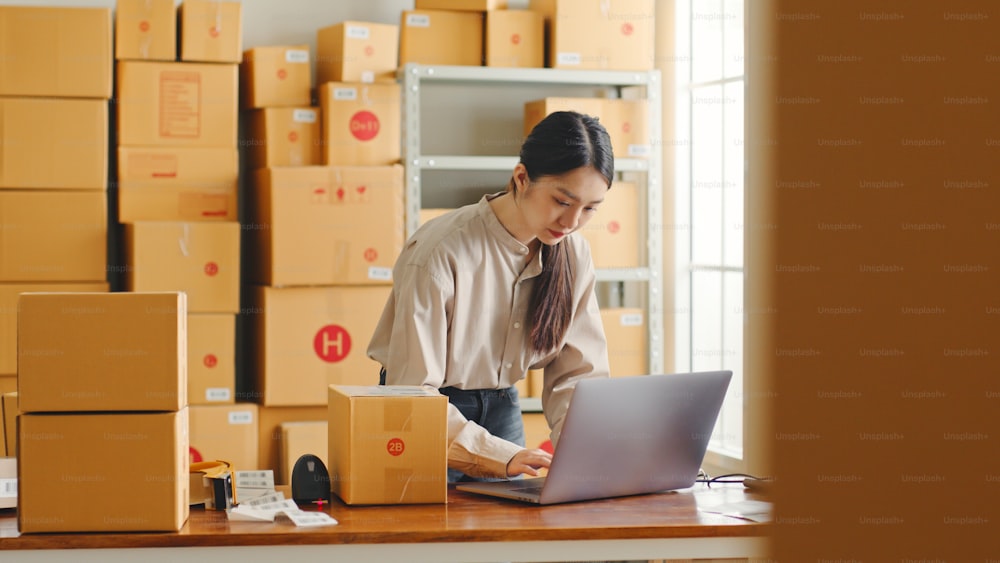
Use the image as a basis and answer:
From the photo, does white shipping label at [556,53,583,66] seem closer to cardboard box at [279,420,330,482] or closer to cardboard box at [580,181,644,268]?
cardboard box at [580,181,644,268]

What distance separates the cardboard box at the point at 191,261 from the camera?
10.5ft

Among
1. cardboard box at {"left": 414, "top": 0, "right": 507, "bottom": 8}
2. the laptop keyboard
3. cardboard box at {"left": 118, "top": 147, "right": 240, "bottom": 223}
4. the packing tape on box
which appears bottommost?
the laptop keyboard

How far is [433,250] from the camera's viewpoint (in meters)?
1.92

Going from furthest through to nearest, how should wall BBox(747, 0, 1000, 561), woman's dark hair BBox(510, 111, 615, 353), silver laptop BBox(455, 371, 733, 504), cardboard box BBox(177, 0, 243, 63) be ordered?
cardboard box BBox(177, 0, 243, 63), woman's dark hair BBox(510, 111, 615, 353), silver laptop BBox(455, 371, 733, 504), wall BBox(747, 0, 1000, 561)

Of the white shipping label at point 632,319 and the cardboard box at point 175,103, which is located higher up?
the cardboard box at point 175,103

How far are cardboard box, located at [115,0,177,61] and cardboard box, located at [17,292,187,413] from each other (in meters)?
1.94

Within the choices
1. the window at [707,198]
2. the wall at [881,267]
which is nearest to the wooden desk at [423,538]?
the wall at [881,267]

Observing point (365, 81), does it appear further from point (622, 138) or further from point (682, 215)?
point (682, 215)

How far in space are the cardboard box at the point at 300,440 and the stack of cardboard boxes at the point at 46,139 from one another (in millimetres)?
717

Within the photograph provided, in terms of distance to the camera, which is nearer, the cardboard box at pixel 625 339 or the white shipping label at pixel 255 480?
the white shipping label at pixel 255 480

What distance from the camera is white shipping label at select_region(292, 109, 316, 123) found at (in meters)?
3.36

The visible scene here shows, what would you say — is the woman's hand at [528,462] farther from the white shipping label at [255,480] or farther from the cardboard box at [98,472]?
the cardboard box at [98,472]

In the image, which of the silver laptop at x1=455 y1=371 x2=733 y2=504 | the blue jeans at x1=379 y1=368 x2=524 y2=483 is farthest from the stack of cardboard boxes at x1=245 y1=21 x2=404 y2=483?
the silver laptop at x1=455 y1=371 x2=733 y2=504

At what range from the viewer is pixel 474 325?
6.42 ft
